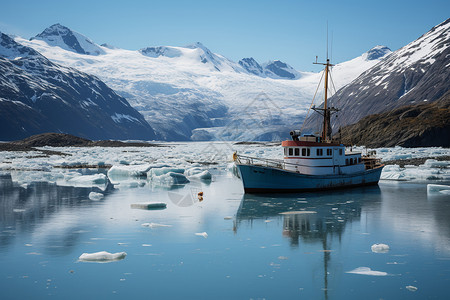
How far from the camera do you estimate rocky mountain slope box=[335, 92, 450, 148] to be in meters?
96.3

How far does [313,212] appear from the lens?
2508 centimetres

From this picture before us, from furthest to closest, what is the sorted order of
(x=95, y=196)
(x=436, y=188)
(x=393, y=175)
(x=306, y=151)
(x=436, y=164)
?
1. (x=436, y=164)
2. (x=393, y=175)
3. (x=306, y=151)
4. (x=436, y=188)
5. (x=95, y=196)

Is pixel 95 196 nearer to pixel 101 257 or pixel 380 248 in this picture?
pixel 101 257

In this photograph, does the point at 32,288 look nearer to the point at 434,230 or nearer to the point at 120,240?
the point at 120,240

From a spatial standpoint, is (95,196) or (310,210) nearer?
(310,210)

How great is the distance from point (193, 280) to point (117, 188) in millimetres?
24646

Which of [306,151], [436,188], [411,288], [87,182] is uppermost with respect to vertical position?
[306,151]

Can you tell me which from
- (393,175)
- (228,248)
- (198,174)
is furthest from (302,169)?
(228,248)

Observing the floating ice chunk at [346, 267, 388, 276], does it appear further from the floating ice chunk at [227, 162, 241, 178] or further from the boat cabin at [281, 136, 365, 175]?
the floating ice chunk at [227, 162, 241, 178]

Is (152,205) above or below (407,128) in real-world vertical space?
below

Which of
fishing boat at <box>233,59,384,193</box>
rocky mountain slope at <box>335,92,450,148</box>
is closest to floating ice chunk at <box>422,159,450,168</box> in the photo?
fishing boat at <box>233,59,384,193</box>

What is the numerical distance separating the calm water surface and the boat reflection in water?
0.20 ft

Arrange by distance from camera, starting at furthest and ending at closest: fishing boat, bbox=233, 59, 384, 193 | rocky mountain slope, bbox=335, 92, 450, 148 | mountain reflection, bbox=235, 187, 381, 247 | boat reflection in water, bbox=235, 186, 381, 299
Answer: rocky mountain slope, bbox=335, 92, 450, 148
fishing boat, bbox=233, 59, 384, 193
mountain reflection, bbox=235, 187, 381, 247
boat reflection in water, bbox=235, 186, 381, 299

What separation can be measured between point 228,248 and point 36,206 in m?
15.0
